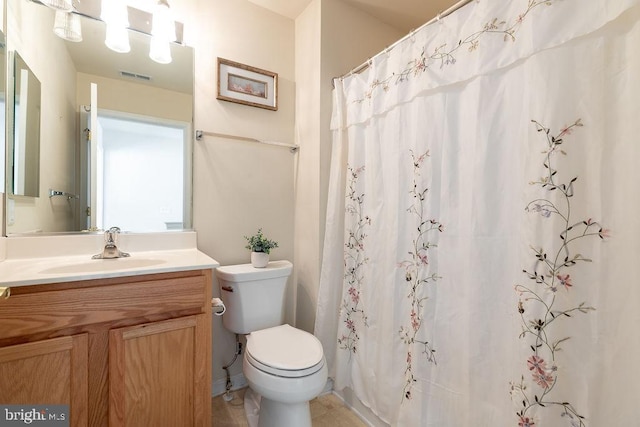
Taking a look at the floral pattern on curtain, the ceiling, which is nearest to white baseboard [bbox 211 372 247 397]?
the floral pattern on curtain

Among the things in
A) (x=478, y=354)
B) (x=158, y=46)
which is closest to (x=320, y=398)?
(x=478, y=354)

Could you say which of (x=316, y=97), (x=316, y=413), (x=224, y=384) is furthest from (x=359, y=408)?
(x=316, y=97)

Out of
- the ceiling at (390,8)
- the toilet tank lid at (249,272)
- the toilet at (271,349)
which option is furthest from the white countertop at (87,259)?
the ceiling at (390,8)

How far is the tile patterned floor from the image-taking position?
1527 millimetres

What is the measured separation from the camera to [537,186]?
0.85 metres

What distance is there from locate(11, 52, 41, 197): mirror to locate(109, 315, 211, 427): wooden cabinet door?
33.4 inches

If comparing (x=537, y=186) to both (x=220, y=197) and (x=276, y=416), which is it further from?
(x=220, y=197)

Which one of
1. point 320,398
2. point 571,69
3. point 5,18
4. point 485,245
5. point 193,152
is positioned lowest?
point 320,398

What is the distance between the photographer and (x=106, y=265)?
51.2 inches

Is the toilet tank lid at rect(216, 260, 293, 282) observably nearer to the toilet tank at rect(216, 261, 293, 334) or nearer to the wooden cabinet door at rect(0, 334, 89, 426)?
the toilet tank at rect(216, 261, 293, 334)

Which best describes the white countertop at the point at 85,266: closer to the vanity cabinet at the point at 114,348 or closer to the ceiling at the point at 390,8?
the vanity cabinet at the point at 114,348

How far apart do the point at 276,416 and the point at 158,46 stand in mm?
1996

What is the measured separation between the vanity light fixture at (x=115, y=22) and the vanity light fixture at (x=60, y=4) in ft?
0.48

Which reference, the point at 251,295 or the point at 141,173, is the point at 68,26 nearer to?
the point at 141,173
